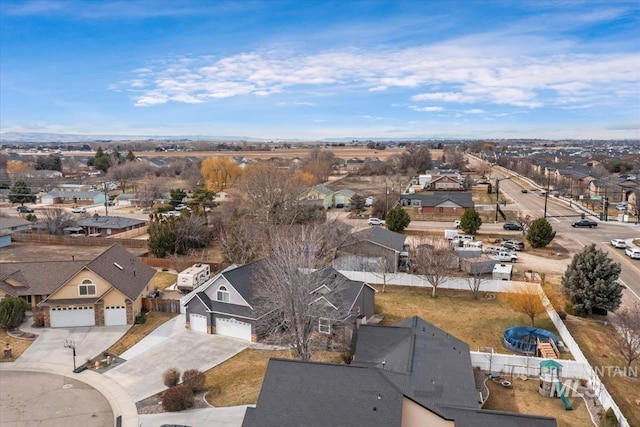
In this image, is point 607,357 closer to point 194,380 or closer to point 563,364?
point 563,364

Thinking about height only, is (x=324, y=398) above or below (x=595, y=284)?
above

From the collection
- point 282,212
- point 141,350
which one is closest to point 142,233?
point 282,212

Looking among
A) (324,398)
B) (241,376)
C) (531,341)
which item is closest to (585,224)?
(531,341)

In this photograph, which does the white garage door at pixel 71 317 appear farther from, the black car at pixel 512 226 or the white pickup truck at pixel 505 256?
the black car at pixel 512 226

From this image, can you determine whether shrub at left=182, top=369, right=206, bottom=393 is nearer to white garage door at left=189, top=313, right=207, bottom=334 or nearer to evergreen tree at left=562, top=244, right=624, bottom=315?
white garage door at left=189, top=313, right=207, bottom=334

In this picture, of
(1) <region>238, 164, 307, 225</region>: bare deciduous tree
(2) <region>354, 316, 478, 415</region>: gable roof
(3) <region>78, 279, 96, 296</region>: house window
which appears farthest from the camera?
(1) <region>238, 164, 307, 225</region>: bare deciduous tree

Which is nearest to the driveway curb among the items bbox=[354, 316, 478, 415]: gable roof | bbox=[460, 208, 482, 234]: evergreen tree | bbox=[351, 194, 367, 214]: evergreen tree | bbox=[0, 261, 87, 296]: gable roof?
bbox=[0, 261, 87, 296]: gable roof

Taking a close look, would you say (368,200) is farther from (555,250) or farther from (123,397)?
(123,397)
